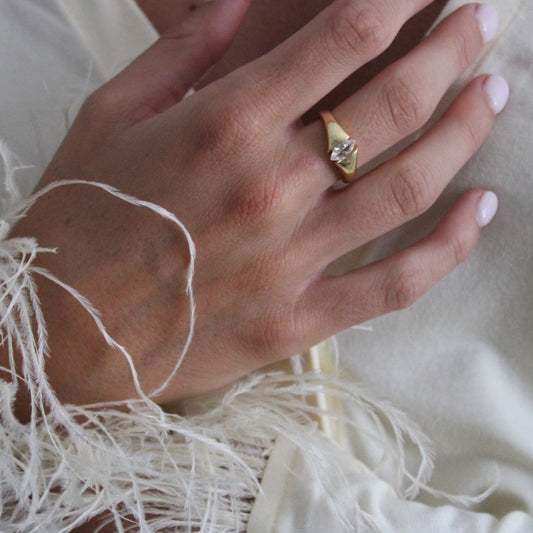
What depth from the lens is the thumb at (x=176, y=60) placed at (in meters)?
0.73

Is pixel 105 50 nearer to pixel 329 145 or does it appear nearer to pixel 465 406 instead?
pixel 329 145

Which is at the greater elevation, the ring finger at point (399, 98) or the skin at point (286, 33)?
the skin at point (286, 33)

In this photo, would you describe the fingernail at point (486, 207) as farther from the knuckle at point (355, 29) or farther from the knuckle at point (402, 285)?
the knuckle at point (355, 29)

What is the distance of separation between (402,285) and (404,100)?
0.18 m

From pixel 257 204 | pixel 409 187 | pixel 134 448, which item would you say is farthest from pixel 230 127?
pixel 134 448

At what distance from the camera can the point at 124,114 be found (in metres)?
0.74

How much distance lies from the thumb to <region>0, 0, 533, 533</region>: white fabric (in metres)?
0.28

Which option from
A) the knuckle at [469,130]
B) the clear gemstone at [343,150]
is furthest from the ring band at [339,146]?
the knuckle at [469,130]

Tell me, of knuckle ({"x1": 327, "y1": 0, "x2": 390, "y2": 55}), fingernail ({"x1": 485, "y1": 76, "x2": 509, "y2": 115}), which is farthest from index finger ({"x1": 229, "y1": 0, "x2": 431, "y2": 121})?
fingernail ({"x1": 485, "y1": 76, "x2": 509, "y2": 115})

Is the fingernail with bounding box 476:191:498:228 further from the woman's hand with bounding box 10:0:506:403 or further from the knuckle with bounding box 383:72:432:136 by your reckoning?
the knuckle with bounding box 383:72:432:136

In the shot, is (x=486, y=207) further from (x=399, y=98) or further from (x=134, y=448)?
(x=134, y=448)

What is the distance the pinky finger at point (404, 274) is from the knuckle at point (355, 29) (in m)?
0.18

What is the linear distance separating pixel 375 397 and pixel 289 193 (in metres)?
0.27

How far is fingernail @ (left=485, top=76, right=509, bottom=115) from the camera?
0.65 metres
